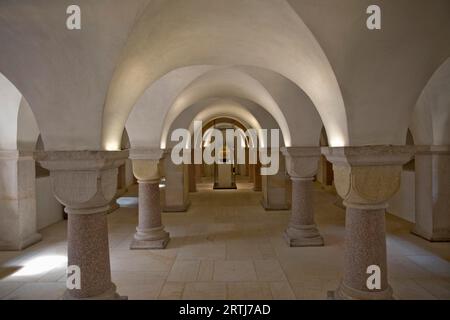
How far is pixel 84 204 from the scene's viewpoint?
141 inches

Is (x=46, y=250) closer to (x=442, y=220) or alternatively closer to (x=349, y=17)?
(x=349, y=17)

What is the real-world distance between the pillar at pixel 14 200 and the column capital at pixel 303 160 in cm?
624

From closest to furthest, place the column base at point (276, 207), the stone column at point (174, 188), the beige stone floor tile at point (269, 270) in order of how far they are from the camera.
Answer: the beige stone floor tile at point (269, 270)
the column base at point (276, 207)
the stone column at point (174, 188)

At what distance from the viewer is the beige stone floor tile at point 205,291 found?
4836 mm

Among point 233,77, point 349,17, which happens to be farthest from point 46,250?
point 349,17

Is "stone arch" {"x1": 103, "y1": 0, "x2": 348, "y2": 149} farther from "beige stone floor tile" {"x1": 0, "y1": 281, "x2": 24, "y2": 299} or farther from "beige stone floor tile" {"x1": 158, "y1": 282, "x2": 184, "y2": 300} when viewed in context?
"beige stone floor tile" {"x1": 0, "y1": 281, "x2": 24, "y2": 299}

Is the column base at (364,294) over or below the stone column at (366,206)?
below

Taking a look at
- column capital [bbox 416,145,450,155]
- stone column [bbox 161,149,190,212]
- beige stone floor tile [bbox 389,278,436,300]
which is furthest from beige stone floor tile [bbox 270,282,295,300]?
→ stone column [bbox 161,149,190,212]

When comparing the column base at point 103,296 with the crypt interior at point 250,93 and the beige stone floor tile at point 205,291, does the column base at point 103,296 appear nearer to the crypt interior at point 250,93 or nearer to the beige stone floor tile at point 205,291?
the crypt interior at point 250,93

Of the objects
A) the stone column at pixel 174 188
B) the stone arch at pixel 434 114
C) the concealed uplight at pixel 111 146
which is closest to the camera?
the concealed uplight at pixel 111 146

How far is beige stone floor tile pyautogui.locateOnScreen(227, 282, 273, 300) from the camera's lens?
4809 mm

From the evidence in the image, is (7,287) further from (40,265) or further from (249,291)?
(249,291)

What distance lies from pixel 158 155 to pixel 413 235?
21.5ft

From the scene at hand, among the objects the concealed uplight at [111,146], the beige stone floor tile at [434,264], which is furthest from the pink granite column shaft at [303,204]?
the concealed uplight at [111,146]
